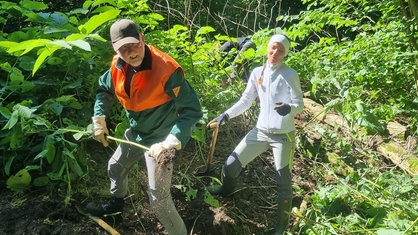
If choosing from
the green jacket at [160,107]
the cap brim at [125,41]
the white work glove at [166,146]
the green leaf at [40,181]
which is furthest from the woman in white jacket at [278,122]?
the green leaf at [40,181]

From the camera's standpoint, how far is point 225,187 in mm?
3576

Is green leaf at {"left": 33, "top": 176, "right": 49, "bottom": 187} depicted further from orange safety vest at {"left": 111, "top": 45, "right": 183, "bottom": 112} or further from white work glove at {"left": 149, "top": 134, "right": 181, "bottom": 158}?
white work glove at {"left": 149, "top": 134, "right": 181, "bottom": 158}

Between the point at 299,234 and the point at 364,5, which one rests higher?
the point at 364,5

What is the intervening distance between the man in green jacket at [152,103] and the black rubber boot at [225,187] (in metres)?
0.97

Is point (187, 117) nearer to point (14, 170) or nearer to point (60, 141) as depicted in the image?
point (60, 141)

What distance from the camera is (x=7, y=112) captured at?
111 inches

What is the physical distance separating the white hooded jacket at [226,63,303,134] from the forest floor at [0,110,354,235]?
69 cm

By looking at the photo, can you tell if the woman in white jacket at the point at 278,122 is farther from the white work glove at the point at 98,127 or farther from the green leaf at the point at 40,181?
the green leaf at the point at 40,181

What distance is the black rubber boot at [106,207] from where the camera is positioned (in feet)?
9.66

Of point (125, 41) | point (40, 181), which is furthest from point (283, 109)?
point (40, 181)

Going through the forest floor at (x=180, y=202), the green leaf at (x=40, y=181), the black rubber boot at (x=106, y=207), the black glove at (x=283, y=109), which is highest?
the black glove at (x=283, y=109)

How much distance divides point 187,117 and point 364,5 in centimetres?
407

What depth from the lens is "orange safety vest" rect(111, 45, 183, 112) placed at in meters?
2.42

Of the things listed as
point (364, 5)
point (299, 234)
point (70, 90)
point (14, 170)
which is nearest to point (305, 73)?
point (364, 5)
